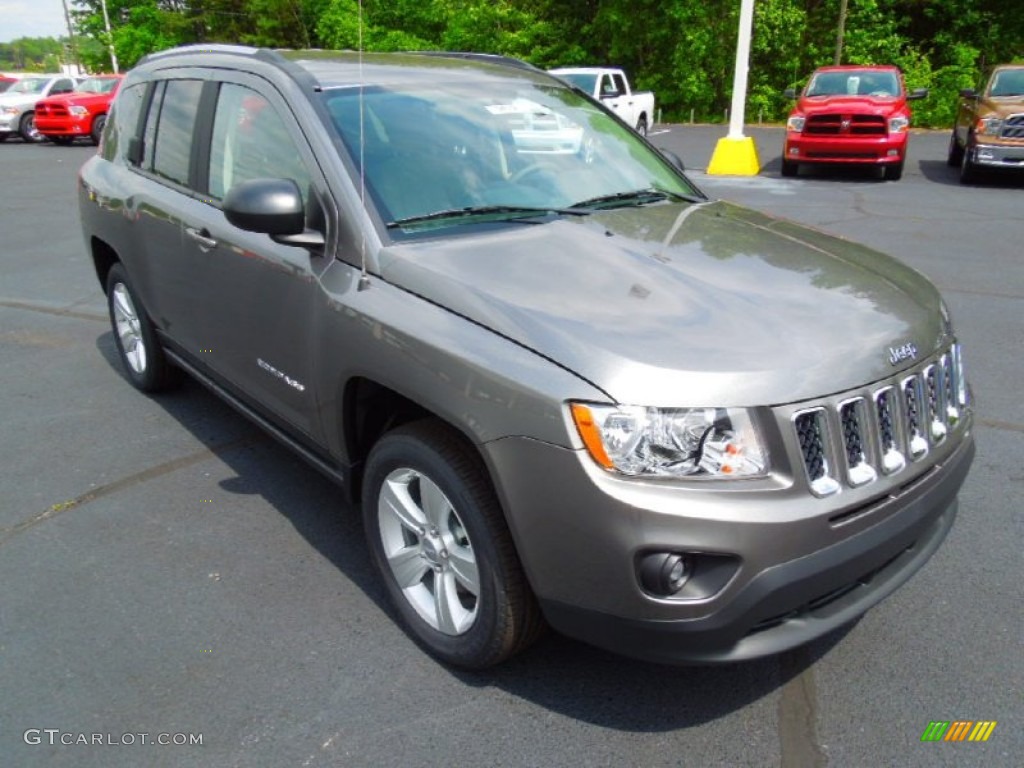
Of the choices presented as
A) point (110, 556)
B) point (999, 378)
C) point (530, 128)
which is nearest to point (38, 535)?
point (110, 556)

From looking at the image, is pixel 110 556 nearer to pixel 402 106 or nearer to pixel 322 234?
pixel 322 234

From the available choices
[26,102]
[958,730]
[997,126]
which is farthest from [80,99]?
[958,730]

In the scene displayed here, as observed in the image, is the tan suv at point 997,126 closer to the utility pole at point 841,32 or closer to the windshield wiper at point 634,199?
the windshield wiper at point 634,199

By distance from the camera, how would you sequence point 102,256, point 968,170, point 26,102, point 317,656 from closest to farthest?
point 317,656 → point 102,256 → point 968,170 → point 26,102

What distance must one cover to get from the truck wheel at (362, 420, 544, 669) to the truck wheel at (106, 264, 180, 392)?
2491 millimetres

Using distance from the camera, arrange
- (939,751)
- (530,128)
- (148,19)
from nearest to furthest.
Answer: (939,751) → (530,128) → (148,19)

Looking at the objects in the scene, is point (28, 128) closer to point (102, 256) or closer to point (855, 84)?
point (855, 84)

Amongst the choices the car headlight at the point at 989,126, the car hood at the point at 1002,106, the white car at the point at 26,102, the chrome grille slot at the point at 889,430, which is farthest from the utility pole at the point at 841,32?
the chrome grille slot at the point at 889,430

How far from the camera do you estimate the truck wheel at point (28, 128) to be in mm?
24688

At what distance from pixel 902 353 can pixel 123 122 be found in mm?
4398

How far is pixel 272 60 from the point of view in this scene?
134 inches

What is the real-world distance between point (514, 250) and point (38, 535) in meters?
2.45

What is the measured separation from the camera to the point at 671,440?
2115 millimetres

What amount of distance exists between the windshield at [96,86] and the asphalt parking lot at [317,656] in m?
22.4
